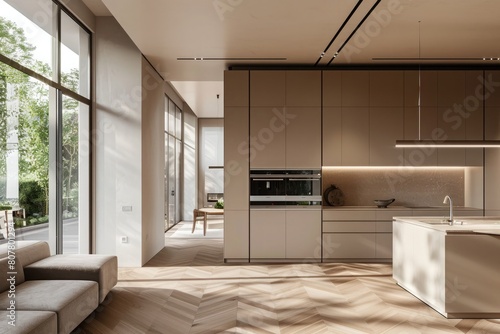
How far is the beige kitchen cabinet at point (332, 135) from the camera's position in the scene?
7039 mm

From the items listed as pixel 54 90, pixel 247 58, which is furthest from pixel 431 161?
pixel 54 90

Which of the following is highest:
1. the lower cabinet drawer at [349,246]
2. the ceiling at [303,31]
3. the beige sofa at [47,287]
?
the ceiling at [303,31]

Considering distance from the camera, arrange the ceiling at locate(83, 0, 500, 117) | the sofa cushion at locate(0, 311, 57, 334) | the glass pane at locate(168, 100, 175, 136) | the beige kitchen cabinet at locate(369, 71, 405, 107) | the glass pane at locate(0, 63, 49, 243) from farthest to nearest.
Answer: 1. the glass pane at locate(168, 100, 175, 136)
2. the beige kitchen cabinet at locate(369, 71, 405, 107)
3. the ceiling at locate(83, 0, 500, 117)
4. the glass pane at locate(0, 63, 49, 243)
5. the sofa cushion at locate(0, 311, 57, 334)

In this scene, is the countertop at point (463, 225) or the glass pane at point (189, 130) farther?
the glass pane at point (189, 130)

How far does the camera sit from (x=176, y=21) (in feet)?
16.9

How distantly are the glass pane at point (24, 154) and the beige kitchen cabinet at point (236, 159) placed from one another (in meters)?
2.64

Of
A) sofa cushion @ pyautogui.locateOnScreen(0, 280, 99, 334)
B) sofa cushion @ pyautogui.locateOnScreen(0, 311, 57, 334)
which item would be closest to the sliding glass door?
sofa cushion @ pyautogui.locateOnScreen(0, 280, 99, 334)

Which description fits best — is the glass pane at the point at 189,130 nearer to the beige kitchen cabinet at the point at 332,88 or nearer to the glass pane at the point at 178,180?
the glass pane at the point at 178,180

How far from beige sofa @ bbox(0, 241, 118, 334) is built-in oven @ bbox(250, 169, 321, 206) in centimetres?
265

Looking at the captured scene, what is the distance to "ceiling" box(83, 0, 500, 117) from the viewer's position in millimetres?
4746

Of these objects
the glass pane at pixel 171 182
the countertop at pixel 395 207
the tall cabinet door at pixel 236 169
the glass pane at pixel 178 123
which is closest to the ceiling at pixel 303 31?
the tall cabinet door at pixel 236 169

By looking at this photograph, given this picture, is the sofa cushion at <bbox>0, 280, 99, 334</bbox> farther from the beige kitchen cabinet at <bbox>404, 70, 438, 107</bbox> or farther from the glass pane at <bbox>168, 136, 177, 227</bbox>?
the glass pane at <bbox>168, 136, 177, 227</bbox>

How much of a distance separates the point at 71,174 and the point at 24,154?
1376mm

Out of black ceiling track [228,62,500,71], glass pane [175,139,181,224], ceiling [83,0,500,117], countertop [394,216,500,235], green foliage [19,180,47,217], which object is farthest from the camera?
glass pane [175,139,181,224]
